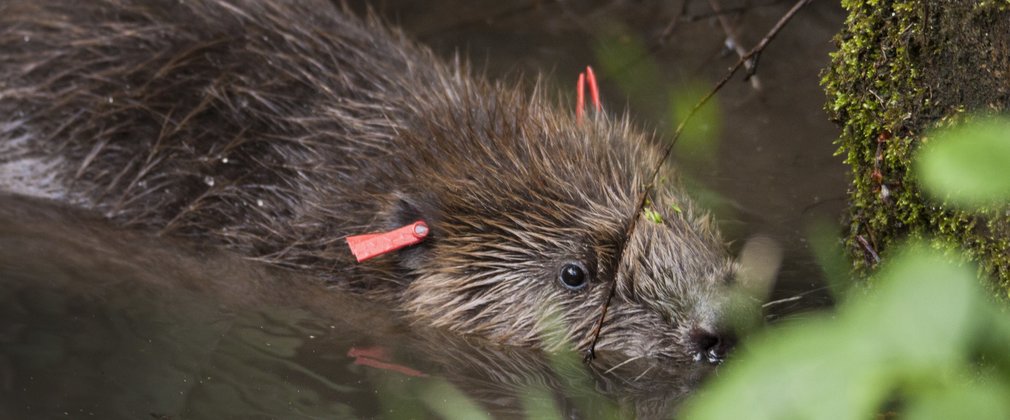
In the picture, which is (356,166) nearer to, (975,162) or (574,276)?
(574,276)

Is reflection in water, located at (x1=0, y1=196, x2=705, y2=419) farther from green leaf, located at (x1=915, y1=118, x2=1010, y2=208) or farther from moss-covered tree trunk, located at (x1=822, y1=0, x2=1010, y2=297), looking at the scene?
green leaf, located at (x1=915, y1=118, x2=1010, y2=208)

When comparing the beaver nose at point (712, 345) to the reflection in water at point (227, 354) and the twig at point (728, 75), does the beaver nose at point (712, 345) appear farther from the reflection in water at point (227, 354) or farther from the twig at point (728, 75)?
the twig at point (728, 75)

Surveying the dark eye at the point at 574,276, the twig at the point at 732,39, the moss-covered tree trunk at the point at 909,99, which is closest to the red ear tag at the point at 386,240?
the dark eye at the point at 574,276

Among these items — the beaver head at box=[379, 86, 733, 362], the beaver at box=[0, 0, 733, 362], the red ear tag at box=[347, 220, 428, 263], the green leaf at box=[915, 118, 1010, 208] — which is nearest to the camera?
the green leaf at box=[915, 118, 1010, 208]

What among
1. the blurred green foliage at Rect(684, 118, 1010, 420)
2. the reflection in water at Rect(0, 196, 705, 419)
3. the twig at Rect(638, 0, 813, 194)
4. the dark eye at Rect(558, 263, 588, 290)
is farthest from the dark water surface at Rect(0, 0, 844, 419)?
the blurred green foliage at Rect(684, 118, 1010, 420)

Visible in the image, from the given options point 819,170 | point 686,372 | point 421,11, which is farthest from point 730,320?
point 421,11

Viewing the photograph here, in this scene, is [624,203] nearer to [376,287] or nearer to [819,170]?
[376,287]
